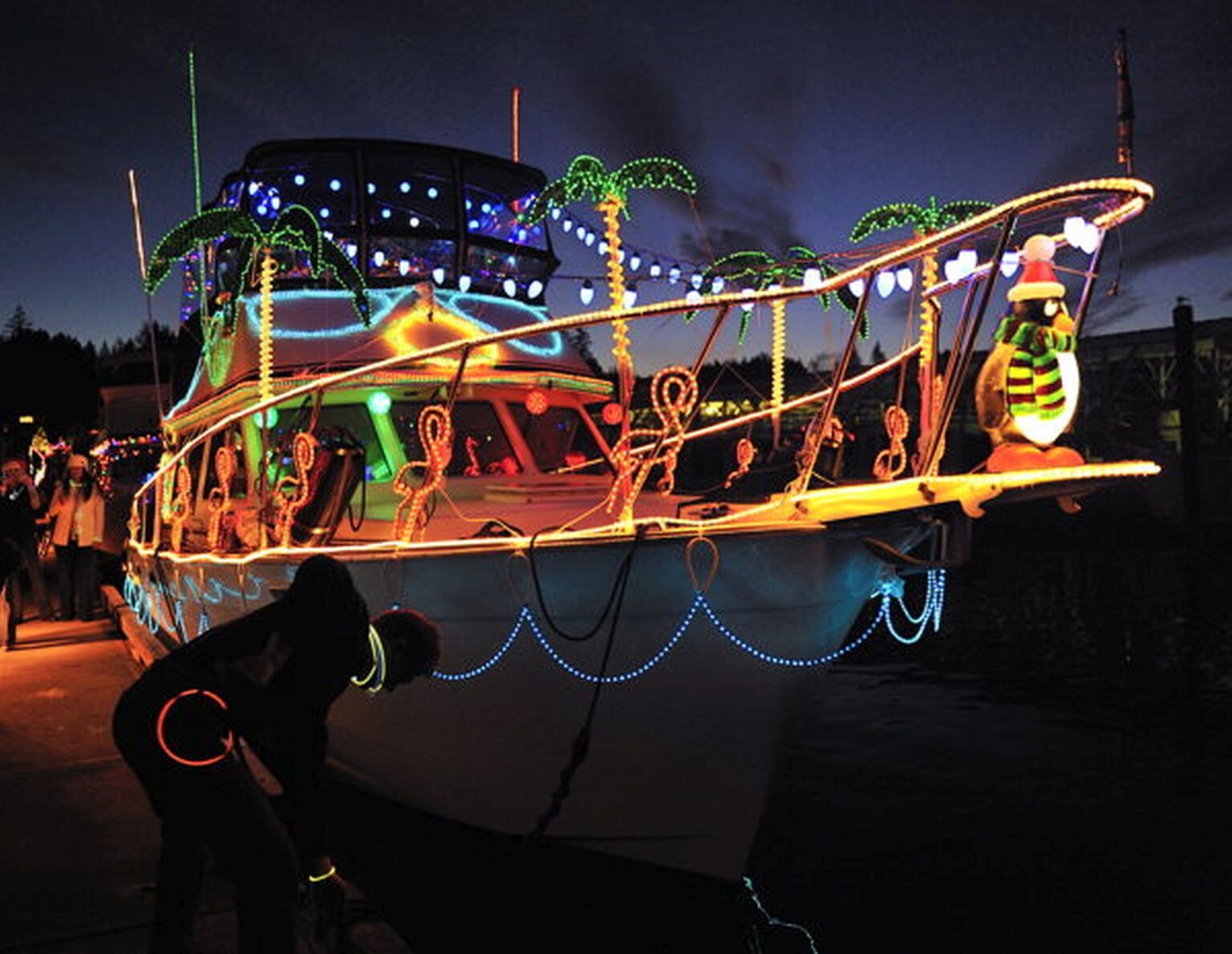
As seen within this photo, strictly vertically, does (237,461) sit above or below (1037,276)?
below

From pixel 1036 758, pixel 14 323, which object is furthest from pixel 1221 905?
pixel 14 323

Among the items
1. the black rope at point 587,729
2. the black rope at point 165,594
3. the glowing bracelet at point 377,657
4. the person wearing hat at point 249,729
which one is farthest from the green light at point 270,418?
the person wearing hat at point 249,729

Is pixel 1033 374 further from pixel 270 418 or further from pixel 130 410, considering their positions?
pixel 130 410

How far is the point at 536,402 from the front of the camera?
8672mm

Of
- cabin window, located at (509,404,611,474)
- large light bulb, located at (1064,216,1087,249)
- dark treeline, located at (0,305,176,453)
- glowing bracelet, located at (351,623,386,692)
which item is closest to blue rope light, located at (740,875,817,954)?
glowing bracelet, located at (351,623,386,692)

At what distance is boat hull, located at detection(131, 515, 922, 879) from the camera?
523 centimetres

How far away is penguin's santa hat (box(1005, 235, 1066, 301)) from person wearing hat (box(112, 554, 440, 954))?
322 cm

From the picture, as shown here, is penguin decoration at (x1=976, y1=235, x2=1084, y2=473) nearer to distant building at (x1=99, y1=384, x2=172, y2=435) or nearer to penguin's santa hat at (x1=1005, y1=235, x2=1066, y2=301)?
penguin's santa hat at (x1=1005, y1=235, x2=1066, y2=301)

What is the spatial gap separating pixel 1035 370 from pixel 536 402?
4.73 m

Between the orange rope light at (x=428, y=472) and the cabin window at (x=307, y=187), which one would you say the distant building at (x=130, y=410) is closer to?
the cabin window at (x=307, y=187)

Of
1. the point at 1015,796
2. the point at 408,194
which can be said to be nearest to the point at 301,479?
the point at 408,194

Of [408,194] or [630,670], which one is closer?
[630,670]

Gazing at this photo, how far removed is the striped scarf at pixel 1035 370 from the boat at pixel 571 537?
0.77 feet

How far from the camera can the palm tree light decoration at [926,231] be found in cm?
570
